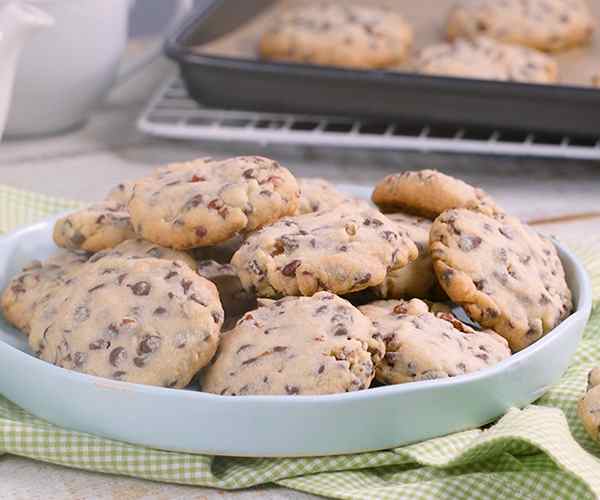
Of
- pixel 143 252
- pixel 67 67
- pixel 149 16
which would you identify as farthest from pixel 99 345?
pixel 149 16

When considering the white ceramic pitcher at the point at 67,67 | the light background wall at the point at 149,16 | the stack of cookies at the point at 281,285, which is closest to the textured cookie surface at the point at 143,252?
the stack of cookies at the point at 281,285

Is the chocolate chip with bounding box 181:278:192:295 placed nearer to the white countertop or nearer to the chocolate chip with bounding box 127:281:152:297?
the chocolate chip with bounding box 127:281:152:297

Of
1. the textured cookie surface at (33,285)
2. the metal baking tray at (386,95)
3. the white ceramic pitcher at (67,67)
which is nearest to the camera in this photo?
the textured cookie surface at (33,285)

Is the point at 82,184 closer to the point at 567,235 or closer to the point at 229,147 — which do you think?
the point at 229,147

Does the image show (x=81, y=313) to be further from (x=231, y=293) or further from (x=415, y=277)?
(x=415, y=277)

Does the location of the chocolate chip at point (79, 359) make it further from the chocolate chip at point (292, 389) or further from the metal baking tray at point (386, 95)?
the metal baking tray at point (386, 95)

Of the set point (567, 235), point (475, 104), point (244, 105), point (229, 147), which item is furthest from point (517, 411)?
point (229, 147)
